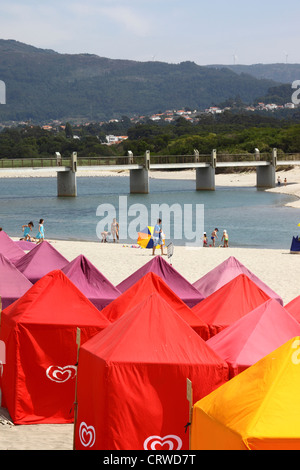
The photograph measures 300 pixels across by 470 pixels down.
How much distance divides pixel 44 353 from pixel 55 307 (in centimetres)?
58

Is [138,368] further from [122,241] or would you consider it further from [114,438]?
[122,241]

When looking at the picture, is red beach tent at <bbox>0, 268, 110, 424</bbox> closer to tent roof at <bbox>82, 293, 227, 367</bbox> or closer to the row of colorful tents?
the row of colorful tents

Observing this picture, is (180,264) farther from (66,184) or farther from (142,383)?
(66,184)

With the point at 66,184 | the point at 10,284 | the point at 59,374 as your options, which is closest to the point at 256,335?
the point at 59,374

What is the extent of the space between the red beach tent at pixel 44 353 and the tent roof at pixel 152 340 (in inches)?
63.9

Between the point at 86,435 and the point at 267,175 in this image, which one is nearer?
the point at 86,435

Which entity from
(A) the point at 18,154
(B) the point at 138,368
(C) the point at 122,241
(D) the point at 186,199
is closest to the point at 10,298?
(B) the point at 138,368

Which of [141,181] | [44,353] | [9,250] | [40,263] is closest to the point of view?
[44,353]

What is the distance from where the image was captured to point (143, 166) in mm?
73812

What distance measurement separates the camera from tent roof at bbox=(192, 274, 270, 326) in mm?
10930

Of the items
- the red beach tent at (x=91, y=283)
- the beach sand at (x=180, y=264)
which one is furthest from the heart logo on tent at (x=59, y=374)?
the red beach tent at (x=91, y=283)

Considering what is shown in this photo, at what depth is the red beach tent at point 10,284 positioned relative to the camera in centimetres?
1246

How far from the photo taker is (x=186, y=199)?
70250 millimetres

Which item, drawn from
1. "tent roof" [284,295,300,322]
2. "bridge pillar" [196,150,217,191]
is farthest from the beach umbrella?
"bridge pillar" [196,150,217,191]
